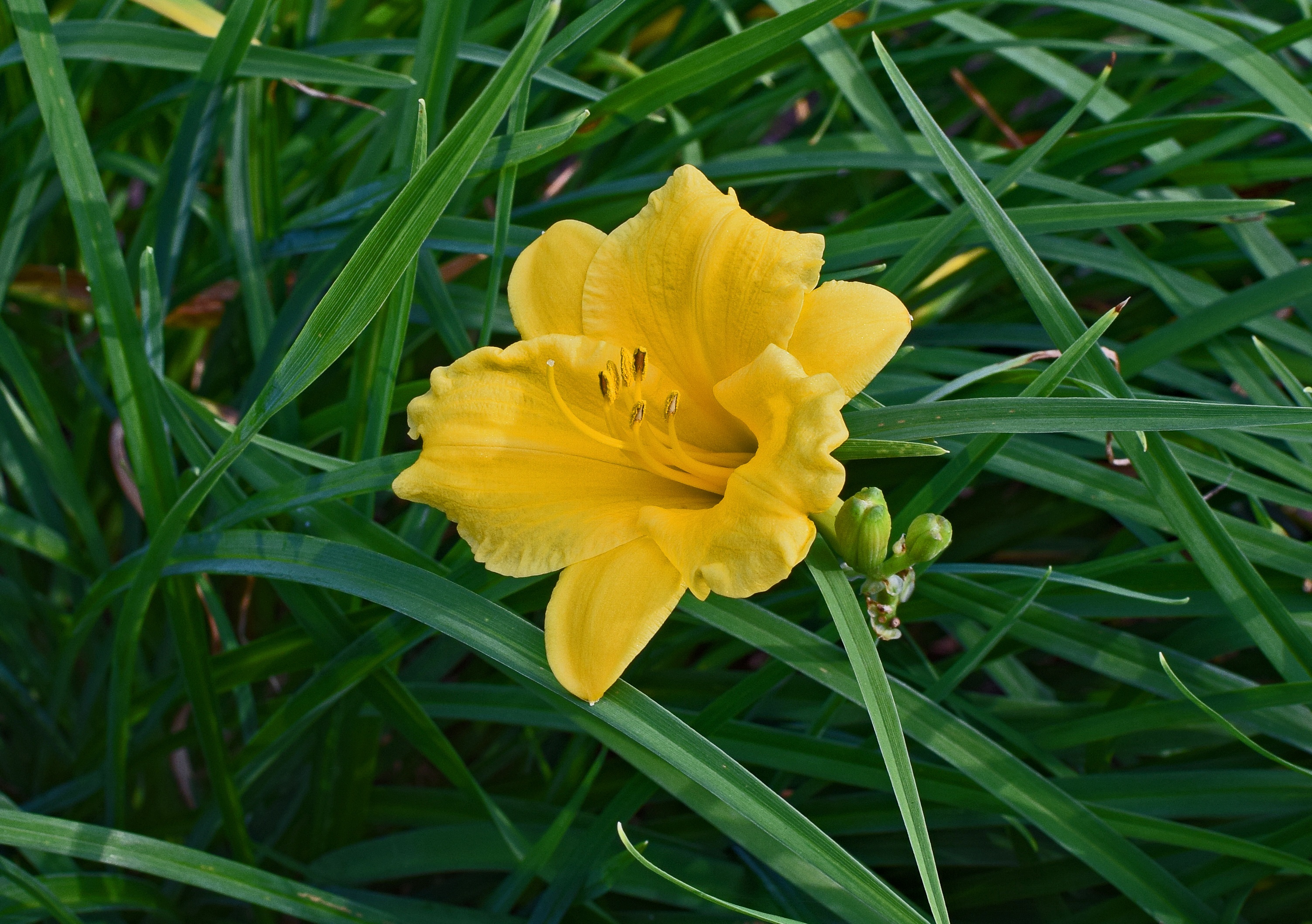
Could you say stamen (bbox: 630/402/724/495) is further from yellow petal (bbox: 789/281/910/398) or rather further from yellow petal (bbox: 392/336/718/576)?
yellow petal (bbox: 789/281/910/398)

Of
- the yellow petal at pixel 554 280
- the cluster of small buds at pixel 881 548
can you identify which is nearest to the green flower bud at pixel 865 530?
the cluster of small buds at pixel 881 548

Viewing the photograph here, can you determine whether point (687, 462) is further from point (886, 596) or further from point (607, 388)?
point (886, 596)

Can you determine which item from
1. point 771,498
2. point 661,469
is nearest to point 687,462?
point 661,469

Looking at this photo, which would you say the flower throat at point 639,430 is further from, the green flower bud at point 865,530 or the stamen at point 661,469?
the green flower bud at point 865,530

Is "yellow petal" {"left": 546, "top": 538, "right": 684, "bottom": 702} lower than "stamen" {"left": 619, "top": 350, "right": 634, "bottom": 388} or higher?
lower

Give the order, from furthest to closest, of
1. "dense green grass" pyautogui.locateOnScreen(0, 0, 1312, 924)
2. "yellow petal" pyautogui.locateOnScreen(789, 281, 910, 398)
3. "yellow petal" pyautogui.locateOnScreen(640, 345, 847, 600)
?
"dense green grass" pyautogui.locateOnScreen(0, 0, 1312, 924) < "yellow petal" pyautogui.locateOnScreen(789, 281, 910, 398) < "yellow petal" pyautogui.locateOnScreen(640, 345, 847, 600)

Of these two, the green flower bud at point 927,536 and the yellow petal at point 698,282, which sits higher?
the yellow petal at point 698,282

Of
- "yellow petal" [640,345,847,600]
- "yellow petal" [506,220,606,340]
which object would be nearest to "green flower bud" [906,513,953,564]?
"yellow petal" [640,345,847,600]
